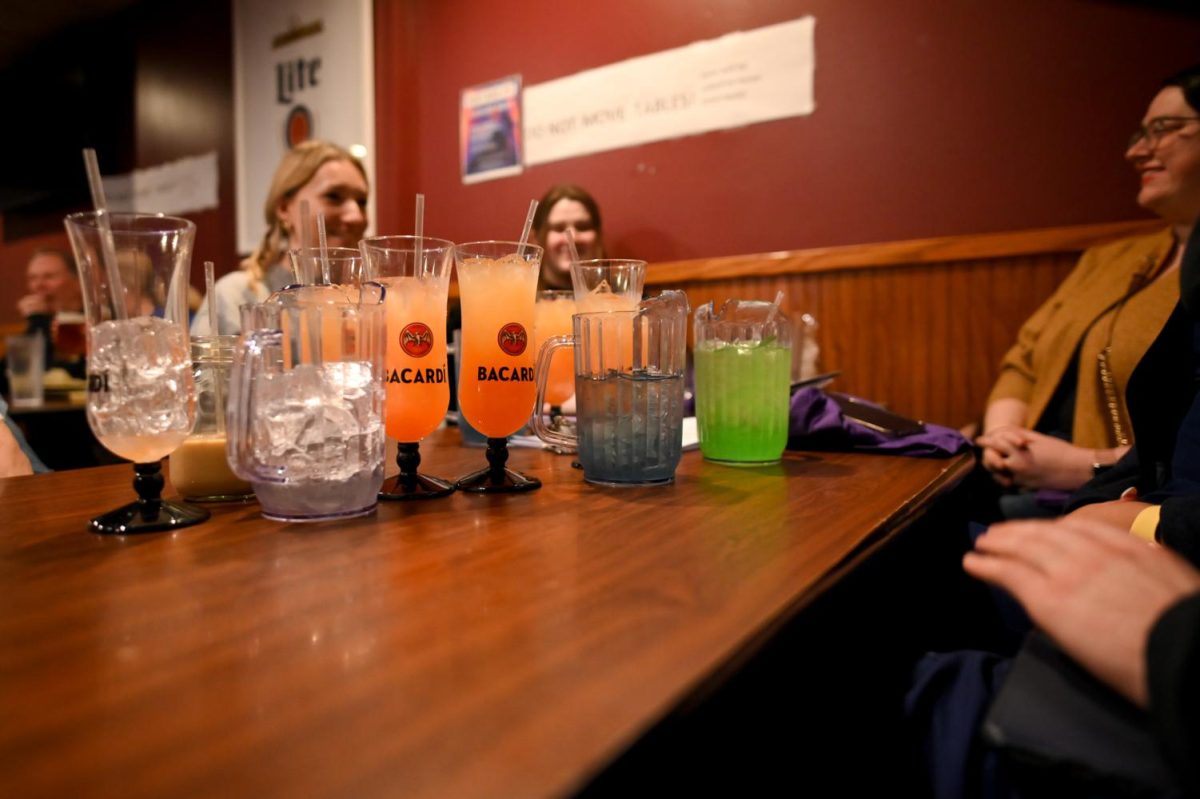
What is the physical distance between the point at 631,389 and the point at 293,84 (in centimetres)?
360

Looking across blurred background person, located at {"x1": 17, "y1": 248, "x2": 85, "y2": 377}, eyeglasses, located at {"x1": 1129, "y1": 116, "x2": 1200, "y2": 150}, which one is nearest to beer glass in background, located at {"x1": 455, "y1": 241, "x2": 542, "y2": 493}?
eyeglasses, located at {"x1": 1129, "y1": 116, "x2": 1200, "y2": 150}

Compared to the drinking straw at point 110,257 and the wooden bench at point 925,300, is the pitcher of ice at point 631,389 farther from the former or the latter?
the wooden bench at point 925,300

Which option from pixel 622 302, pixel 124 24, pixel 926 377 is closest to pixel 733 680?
pixel 622 302

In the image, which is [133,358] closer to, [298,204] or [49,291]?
[298,204]

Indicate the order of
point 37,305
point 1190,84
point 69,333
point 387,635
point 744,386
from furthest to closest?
point 37,305, point 69,333, point 1190,84, point 744,386, point 387,635

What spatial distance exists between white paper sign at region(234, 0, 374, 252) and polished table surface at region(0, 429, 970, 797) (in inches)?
124

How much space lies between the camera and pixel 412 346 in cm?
81

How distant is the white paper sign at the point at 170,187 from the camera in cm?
422

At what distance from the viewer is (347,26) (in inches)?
137

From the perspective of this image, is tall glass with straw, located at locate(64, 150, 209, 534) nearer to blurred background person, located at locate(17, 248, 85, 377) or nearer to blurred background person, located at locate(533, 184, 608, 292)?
blurred background person, located at locate(533, 184, 608, 292)

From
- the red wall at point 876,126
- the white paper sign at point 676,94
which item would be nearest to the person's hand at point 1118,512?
the red wall at point 876,126

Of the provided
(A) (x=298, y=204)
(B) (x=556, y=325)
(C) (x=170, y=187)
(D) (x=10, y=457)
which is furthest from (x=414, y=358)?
(C) (x=170, y=187)

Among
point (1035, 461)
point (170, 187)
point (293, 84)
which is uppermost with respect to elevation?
point (293, 84)

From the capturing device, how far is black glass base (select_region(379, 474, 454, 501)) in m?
0.81
